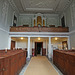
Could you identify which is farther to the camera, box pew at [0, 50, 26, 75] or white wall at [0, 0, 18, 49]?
white wall at [0, 0, 18, 49]

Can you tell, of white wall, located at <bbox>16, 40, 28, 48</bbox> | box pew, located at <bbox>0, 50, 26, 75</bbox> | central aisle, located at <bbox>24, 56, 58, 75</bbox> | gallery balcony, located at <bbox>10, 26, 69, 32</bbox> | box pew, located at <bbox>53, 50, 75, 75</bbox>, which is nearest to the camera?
box pew, located at <bbox>0, 50, 26, 75</bbox>

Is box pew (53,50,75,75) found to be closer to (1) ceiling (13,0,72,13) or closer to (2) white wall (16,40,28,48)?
(1) ceiling (13,0,72,13)

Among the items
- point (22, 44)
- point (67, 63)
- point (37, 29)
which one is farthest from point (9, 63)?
point (22, 44)

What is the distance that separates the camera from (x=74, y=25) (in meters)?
6.11

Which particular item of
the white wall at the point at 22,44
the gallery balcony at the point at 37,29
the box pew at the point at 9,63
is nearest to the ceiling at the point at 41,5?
the gallery balcony at the point at 37,29

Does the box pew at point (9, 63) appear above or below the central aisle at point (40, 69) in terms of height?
above

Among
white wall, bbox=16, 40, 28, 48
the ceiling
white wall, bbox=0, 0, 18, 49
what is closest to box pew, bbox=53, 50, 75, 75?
white wall, bbox=0, 0, 18, 49

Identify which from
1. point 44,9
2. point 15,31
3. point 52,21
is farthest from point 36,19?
point 15,31

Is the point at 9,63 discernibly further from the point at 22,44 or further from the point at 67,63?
the point at 22,44

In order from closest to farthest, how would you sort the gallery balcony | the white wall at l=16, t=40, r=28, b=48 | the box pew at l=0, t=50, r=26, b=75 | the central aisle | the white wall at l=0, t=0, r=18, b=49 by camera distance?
1. the box pew at l=0, t=50, r=26, b=75
2. the central aisle
3. the white wall at l=0, t=0, r=18, b=49
4. the gallery balcony
5. the white wall at l=16, t=40, r=28, b=48

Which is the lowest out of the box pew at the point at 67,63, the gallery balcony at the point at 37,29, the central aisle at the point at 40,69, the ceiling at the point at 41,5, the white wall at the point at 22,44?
the central aisle at the point at 40,69

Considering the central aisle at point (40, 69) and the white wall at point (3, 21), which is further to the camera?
the white wall at point (3, 21)

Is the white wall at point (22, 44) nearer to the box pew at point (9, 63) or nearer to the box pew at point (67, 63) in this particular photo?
the box pew at point (9, 63)

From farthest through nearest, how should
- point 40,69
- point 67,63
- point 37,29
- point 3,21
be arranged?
point 37,29, point 3,21, point 40,69, point 67,63
